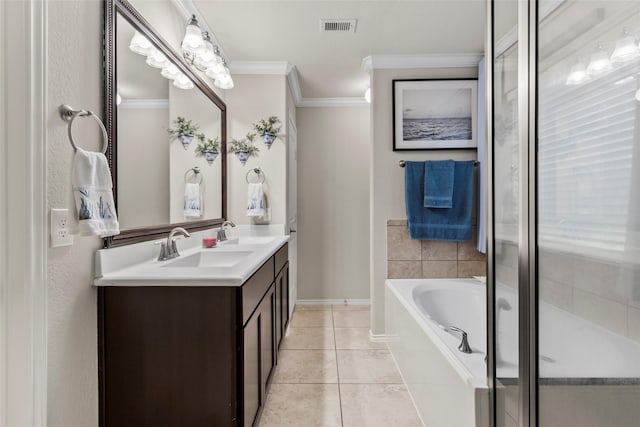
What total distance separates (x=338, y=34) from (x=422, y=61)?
85 cm

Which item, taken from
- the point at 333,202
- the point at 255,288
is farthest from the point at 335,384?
the point at 333,202

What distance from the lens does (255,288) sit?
1521 millimetres

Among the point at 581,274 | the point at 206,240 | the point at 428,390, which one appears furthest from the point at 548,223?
the point at 206,240

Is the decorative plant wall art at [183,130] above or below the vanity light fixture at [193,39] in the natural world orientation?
below

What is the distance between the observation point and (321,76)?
310cm

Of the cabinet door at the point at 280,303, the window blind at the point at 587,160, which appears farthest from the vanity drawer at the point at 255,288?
the window blind at the point at 587,160

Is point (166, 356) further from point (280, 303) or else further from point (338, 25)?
point (338, 25)

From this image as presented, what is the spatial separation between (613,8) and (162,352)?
165cm

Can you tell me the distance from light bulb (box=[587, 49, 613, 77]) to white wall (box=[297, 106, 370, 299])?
9.81ft

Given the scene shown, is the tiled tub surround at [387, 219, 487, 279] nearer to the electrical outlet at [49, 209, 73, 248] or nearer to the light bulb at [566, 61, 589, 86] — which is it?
the light bulb at [566, 61, 589, 86]

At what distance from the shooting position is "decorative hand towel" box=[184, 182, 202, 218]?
2.05 meters

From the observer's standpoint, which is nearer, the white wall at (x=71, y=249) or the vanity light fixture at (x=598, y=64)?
the vanity light fixture at (x=598, y=64)

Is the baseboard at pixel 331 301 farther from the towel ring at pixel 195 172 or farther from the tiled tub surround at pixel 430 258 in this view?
the towel ring at pixel 195 172

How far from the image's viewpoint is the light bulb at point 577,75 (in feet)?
2.52
